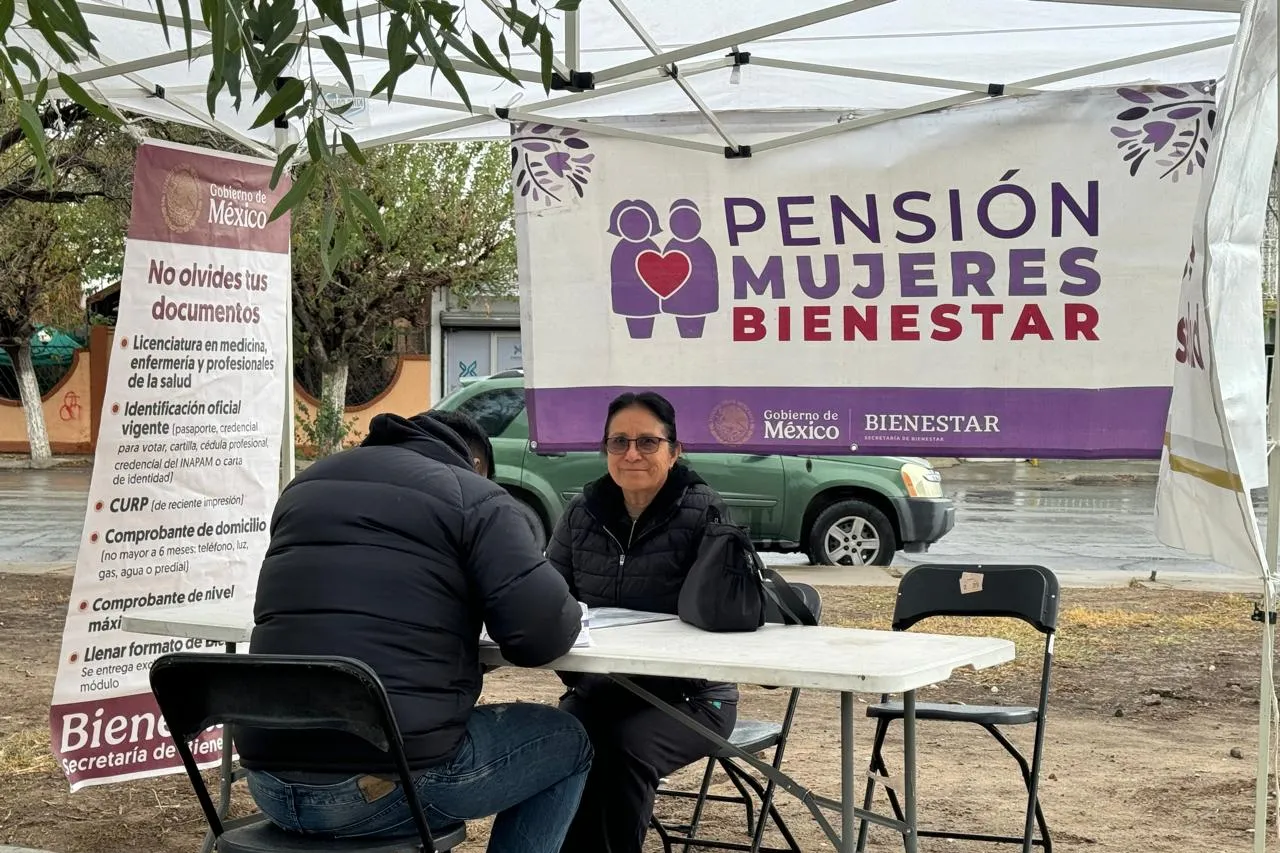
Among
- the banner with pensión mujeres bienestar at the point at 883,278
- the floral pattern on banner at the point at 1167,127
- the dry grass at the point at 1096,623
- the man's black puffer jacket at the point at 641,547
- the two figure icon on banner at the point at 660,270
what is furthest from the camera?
the dry grass at the point at 1096,623

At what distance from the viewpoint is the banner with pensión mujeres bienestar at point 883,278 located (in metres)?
5.88

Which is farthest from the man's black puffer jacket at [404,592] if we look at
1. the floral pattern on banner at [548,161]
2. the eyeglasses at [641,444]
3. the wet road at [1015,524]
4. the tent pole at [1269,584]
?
the wet road at [1015,524]

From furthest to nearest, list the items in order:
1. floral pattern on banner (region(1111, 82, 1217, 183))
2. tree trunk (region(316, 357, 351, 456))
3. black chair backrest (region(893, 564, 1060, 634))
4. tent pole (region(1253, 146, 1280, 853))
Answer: tree trunk (region(316, 357, 351, 456)) < floral pattern on banner (region(1111, 82, 1217, 183)) < black chair backrest (region(893, 564, 1060, 634)) < tent pole (region(1253, 146, 1280, 853))

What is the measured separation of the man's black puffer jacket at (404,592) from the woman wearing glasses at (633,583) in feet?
2.54

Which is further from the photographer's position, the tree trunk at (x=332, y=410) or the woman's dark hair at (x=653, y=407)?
the tree trunk at (x=332, y=410)

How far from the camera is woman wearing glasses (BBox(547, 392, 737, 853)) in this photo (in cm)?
389

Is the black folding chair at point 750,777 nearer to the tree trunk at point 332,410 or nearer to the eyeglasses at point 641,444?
the eyeglasses at point 641,444

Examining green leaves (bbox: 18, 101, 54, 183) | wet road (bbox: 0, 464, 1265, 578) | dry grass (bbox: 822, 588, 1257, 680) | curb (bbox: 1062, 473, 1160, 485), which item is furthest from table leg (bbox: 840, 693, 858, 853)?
curb (bbox: 1062, 473, 1160, 485)

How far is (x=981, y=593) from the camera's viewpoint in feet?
15.3

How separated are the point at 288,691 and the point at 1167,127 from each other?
438 centimetres

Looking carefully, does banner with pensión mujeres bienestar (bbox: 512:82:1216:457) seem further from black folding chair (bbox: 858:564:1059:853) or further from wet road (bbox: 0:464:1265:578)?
wet road (bbox: 0:464:1265:578)

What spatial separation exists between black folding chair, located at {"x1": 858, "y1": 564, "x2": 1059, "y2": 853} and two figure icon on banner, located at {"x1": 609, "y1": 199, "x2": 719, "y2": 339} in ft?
7.11

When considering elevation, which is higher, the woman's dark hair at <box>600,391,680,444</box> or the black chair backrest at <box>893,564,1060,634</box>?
the woman's dark hair at <box>600,391,680,444</box>

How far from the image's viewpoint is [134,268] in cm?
544
